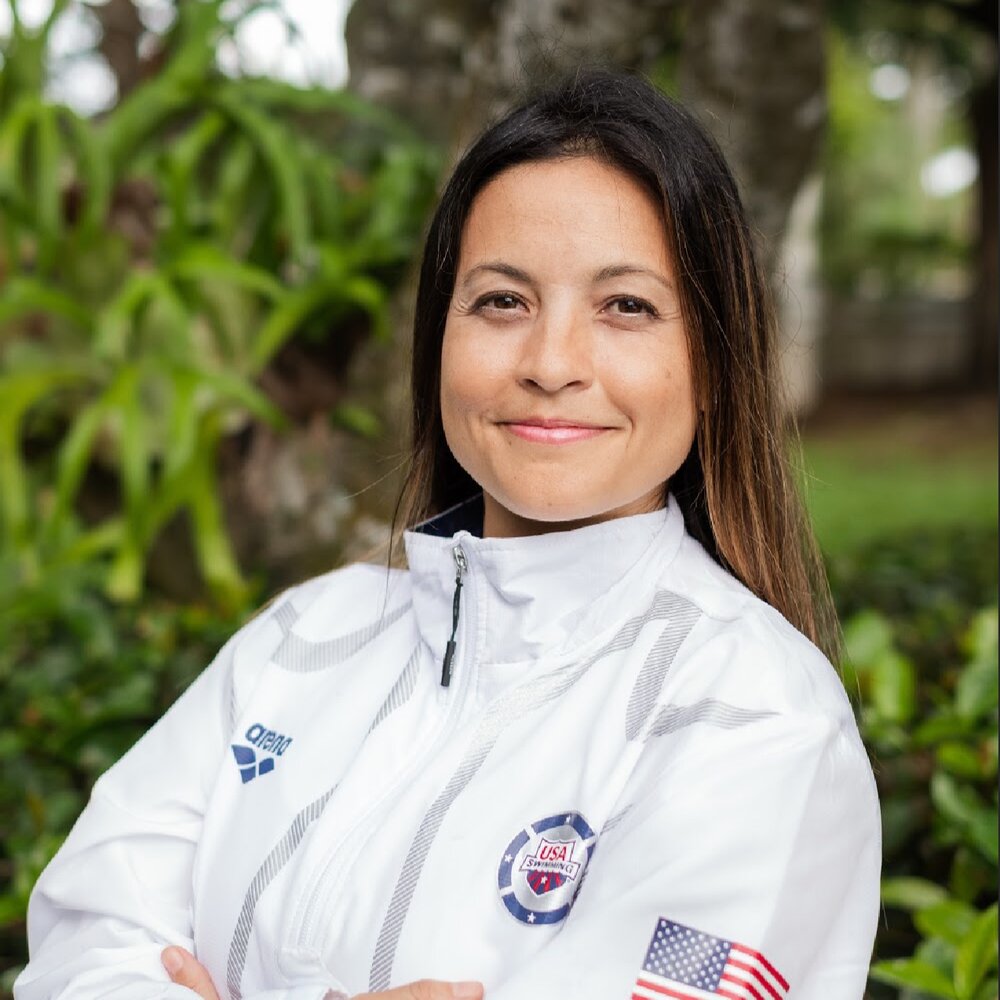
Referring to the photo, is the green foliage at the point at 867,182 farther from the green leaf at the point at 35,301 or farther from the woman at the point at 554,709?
the woman at the point at 554,709

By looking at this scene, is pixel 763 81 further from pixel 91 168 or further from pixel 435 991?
pixel 435 991

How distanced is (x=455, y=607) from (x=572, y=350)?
29 cm

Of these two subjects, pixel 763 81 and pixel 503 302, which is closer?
pixel 503 302

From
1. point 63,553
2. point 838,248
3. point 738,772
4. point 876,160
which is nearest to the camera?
point 738,772

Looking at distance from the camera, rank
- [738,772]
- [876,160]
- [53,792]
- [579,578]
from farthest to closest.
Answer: [876,160] → [53,792] → [579,578] → [738,772]

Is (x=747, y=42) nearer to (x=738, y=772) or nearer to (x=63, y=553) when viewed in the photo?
(x=63, y=553)

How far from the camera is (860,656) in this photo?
224 cm

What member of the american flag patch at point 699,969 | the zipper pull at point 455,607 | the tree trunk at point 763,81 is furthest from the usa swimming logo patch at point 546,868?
the tree trunk at point 763,81

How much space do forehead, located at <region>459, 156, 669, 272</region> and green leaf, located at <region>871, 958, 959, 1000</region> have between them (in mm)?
866

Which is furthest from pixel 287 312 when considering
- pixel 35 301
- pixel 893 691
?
pixel 893 691

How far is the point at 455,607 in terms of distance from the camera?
1.34 meters

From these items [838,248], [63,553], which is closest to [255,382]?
[63,553]

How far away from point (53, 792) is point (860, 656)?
1.36 m

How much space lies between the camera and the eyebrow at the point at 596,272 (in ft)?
4.20
